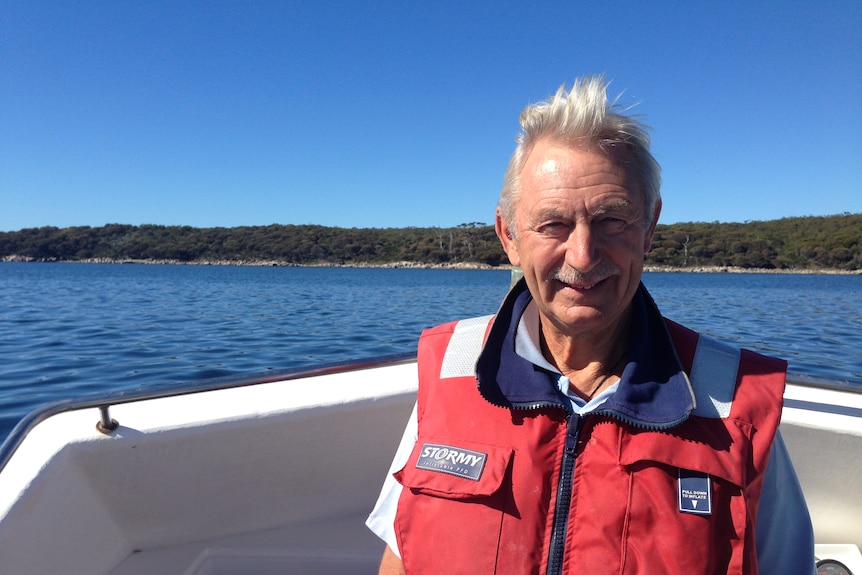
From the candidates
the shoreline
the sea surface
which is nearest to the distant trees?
the shoreline

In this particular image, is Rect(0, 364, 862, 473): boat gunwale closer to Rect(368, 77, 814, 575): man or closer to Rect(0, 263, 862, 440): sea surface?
Rect(0, 263, 862, 440): sea surface

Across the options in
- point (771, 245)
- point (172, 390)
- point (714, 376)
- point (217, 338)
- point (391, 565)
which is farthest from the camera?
point (771, 245)

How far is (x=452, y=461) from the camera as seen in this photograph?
1248mm

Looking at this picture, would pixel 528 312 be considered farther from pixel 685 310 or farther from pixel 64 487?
pixel 685 310

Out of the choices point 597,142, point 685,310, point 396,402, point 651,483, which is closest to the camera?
point 651,483

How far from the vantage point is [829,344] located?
365 inches

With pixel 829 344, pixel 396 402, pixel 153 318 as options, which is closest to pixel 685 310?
pixel 829 344

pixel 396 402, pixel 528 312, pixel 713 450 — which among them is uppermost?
pixel 528 312

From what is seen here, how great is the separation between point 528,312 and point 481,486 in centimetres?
51

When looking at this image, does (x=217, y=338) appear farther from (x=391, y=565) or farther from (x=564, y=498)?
(x=564, y=498)

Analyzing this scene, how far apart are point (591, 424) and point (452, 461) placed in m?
0.31

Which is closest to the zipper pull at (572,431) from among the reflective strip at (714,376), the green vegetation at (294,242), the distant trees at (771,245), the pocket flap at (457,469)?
the pocket flap at (457,469)

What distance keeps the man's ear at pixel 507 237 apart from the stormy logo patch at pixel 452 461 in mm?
477

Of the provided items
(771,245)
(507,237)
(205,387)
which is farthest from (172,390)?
(771,245)
